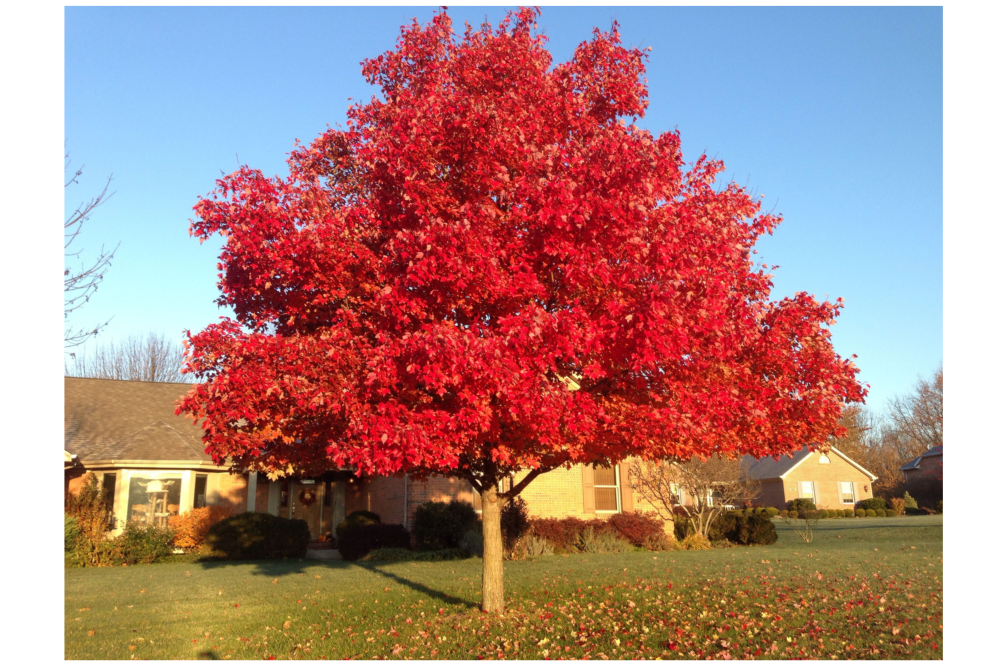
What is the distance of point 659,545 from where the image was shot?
70.9 ft

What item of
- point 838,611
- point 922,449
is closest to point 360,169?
point 838,611

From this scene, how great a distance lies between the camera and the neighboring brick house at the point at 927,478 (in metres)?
48.1

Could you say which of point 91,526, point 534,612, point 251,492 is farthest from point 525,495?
point 91,526

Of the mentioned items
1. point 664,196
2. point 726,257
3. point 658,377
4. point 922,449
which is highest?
point 664,196

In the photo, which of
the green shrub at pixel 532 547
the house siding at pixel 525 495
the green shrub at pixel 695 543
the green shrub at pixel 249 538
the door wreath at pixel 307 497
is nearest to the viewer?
the green shrub at pixel 532 547

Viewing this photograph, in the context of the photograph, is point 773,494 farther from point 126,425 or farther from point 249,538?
point 126,425

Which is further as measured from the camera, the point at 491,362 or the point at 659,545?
the point at 659,545

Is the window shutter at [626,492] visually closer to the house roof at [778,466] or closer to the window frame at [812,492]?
the house roof at [778,466]

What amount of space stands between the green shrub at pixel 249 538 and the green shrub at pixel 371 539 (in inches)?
70.8

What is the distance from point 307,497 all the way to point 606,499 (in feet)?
34.9

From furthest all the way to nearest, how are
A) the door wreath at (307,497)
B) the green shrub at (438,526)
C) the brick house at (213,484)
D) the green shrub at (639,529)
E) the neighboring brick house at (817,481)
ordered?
the neighboring brick house at (817,481) → the door wreath at (307,497) → the green shrub at (639,529) → the brick house at (213,484) → the green shrub at (438,526)

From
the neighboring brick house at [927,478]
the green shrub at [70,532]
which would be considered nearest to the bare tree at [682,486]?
the green shrub at [70,532]

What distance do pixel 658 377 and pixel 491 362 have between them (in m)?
2.41
